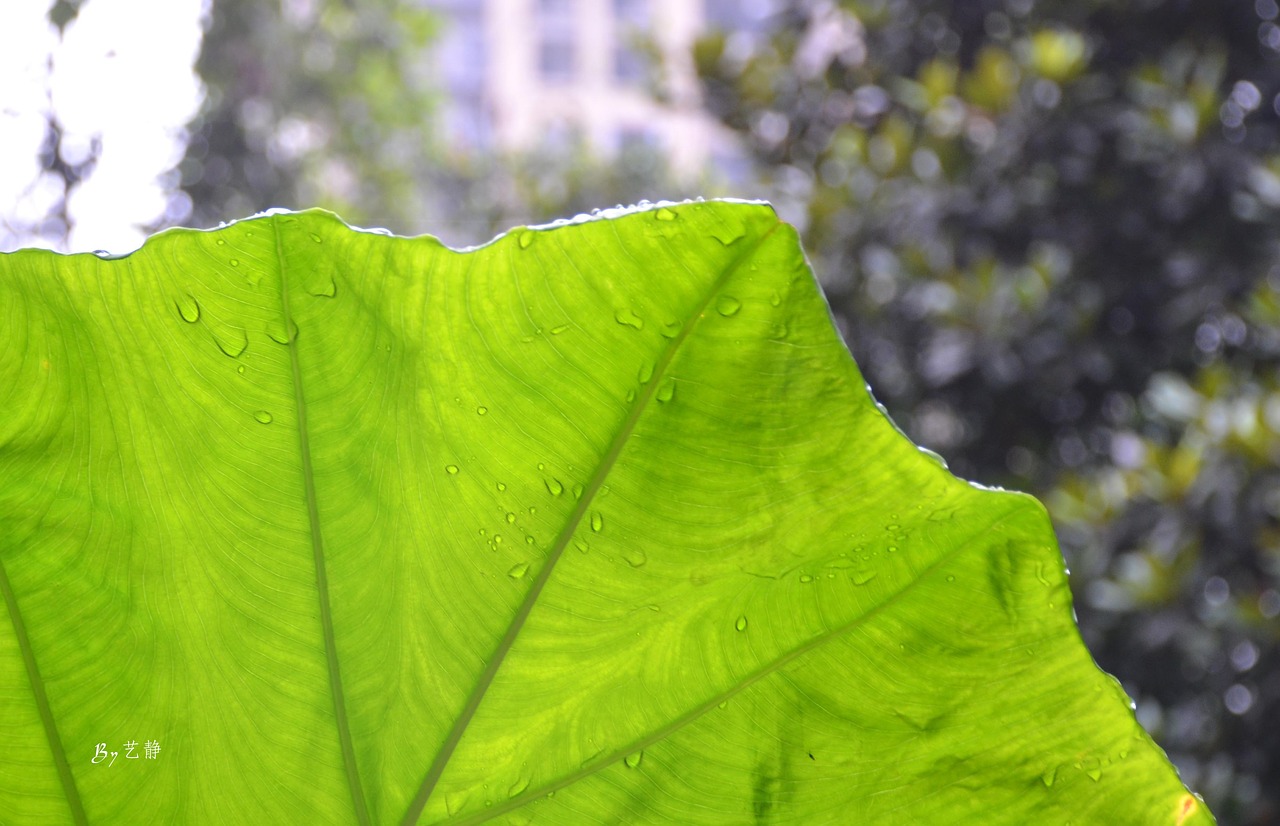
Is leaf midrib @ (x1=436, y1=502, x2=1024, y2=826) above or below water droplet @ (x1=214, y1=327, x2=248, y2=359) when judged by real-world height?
below

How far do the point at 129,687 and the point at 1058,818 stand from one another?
46 cm

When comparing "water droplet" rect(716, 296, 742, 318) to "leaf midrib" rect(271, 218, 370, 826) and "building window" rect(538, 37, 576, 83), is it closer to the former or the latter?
"leaf midrib" rect(271, 218, 370, 826)

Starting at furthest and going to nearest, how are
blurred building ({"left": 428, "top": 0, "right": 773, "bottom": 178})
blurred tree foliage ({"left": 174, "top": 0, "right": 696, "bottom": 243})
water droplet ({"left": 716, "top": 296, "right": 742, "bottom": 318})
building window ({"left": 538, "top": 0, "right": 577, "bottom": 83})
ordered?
building window ({"left": 538, "top": 0, "right": 577, "bottom": 83})
blurred building ({"left": 428, "top": 0, "right": 773, "bottom": 178})
blurred tree foliage ({"left": 174, "top": 0, "right": 696, "bottom": 243})
water droplet ({"left": 716, "top": 296, "right": 742, "bottom": 318})

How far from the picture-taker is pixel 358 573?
1.61 ft

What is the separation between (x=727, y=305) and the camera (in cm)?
45

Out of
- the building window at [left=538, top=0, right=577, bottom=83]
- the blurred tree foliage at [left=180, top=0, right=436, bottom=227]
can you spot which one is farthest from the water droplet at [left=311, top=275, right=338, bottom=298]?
the building window at [left=538, top=0, right=577, bottom=83]

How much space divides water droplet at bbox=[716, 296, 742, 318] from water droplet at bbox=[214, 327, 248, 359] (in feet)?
0.73

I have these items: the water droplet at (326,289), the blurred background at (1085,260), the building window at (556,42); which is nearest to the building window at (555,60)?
the building window at (556,42)

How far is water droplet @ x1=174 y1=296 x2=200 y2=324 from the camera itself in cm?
45

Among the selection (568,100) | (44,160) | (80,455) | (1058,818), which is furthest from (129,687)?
(568,100)

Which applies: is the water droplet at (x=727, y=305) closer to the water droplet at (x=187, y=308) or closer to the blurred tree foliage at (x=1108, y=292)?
the water droplet at (x=187, y=308)

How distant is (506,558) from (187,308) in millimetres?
190

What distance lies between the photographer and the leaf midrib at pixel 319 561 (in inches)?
18.1

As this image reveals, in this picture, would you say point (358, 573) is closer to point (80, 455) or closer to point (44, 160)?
point (80, 455)
